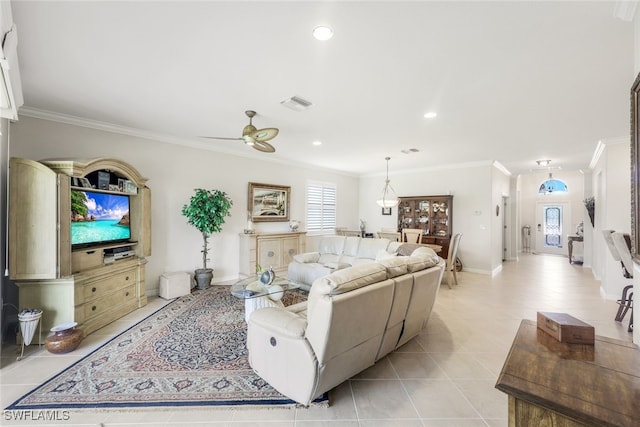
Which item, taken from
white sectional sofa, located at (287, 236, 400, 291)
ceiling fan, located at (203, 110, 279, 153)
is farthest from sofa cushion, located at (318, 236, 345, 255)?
ceiling fan, located at (203, 110, 279, 153)

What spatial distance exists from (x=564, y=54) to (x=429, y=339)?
2.98 meters

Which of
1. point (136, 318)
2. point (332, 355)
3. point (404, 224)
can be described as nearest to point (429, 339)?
point (332, 355)

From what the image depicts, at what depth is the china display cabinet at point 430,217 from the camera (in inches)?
263

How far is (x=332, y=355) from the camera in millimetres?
1855

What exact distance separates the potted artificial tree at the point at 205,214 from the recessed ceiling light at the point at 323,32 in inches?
135

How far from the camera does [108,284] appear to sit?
11.2 ft

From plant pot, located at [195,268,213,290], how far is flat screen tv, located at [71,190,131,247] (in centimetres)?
126

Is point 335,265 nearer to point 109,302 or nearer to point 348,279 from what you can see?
point 348,279

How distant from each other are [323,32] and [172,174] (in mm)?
3894

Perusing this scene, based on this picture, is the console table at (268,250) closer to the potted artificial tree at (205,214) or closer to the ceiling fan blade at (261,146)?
the potted artificial tree at (205,214)

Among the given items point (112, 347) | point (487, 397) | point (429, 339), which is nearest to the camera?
point (487, 397)

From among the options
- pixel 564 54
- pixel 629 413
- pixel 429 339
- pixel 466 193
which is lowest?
pixel 429 339

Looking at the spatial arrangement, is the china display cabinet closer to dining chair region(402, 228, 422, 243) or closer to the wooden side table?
dining chair region(402, 228, 422, 243)

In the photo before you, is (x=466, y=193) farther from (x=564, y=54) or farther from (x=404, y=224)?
(x=564, y=54)
